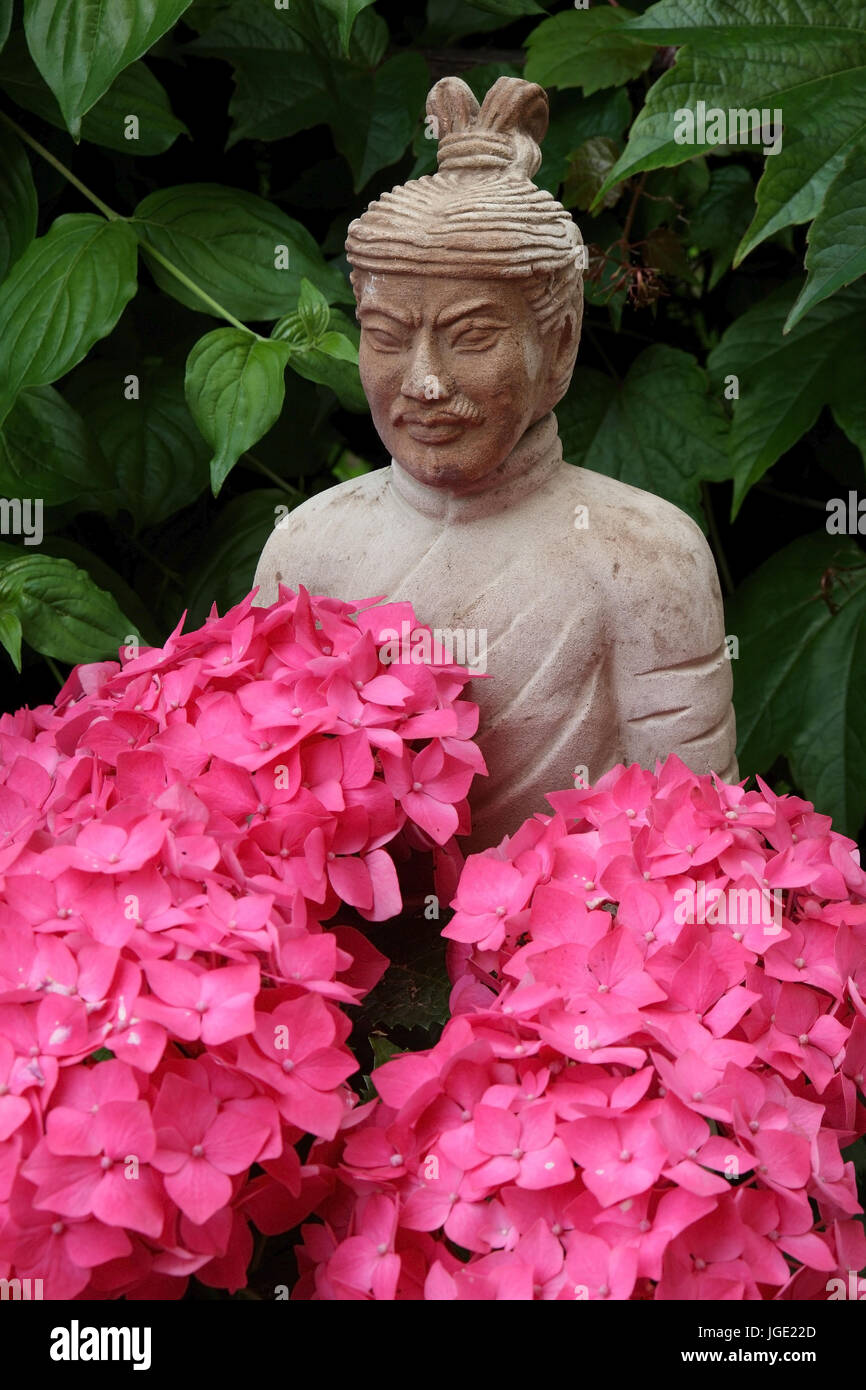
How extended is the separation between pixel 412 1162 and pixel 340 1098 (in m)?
0.06

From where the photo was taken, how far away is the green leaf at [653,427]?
1.76 m

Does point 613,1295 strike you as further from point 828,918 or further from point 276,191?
point 276,191

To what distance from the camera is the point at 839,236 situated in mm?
1292

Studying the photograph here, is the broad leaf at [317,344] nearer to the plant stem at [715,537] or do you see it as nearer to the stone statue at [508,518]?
the stone statue at [508,518]

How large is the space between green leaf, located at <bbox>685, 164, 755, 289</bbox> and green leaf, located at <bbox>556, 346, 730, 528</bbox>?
159 millimetres

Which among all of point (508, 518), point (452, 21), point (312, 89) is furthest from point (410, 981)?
point (452, 21)

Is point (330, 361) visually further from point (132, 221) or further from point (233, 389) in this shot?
point (132, 221)

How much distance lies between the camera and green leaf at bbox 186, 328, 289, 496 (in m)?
1.45

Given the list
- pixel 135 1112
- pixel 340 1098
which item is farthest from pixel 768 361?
pixel 135 1112

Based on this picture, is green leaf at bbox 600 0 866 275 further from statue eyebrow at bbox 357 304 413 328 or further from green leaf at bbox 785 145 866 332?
statue eyebrow at bbox 357 304 413 328

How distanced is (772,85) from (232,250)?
0.66 m

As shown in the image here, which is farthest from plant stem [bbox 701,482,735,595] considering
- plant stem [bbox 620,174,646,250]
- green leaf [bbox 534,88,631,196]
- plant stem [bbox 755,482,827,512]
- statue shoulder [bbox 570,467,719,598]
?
statue shoulder [bbox 570,467,719,598]

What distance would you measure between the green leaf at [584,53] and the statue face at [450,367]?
0.68 metres

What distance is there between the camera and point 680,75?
1354 mm
